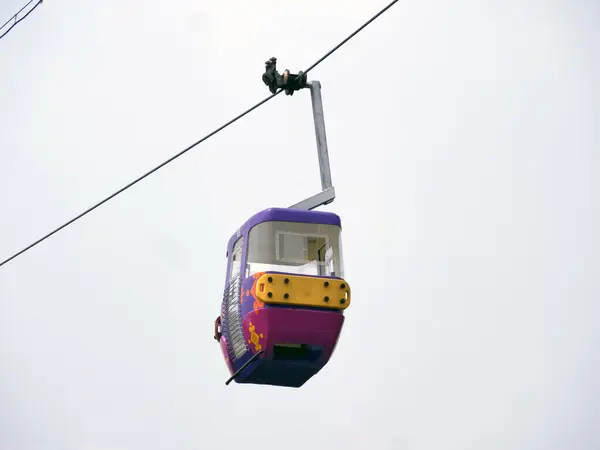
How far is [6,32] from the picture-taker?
22.0 m

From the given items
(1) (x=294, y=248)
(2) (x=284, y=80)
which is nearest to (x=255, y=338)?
(1) (x=294, y=248)

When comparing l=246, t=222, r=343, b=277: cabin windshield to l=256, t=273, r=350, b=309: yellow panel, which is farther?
l=246, t=222, r=343, b=277: cabin windshield

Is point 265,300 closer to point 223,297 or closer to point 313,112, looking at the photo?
point 223,297

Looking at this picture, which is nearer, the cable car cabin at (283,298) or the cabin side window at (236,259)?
the cable car cabin at (283,298)

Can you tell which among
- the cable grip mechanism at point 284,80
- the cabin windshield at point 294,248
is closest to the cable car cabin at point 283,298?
the cabin windshield at point 294,248

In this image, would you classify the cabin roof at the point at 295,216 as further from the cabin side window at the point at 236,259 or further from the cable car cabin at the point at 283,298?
the cabin side window at the point at 236,259

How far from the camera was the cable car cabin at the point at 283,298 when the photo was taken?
14586 millimetres

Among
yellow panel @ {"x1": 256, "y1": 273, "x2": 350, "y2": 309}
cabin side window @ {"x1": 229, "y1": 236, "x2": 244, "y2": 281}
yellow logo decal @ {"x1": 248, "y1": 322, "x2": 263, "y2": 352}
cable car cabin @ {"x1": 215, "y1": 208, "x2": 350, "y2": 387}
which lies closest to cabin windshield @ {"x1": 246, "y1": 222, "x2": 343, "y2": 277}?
cable car cabin @ {"x1": 215, "y1": 208, "x2": 350, "y2": 387}

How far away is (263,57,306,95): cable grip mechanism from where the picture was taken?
603 inches

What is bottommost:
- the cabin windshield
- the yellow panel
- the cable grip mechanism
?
the yellow panel

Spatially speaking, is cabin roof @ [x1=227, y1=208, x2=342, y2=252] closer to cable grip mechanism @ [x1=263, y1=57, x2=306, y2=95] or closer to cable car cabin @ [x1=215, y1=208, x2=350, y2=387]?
cable car cabin @ [x1=215, y1=208, x2=350, y2=387]

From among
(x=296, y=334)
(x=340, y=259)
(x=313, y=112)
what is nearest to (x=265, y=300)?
(x=296, y=334)

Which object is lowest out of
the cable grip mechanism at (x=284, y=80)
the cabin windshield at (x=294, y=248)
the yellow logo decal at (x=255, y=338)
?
the yellow logo decal at (x=255, y=338)

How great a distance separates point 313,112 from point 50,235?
3819 millimetres
